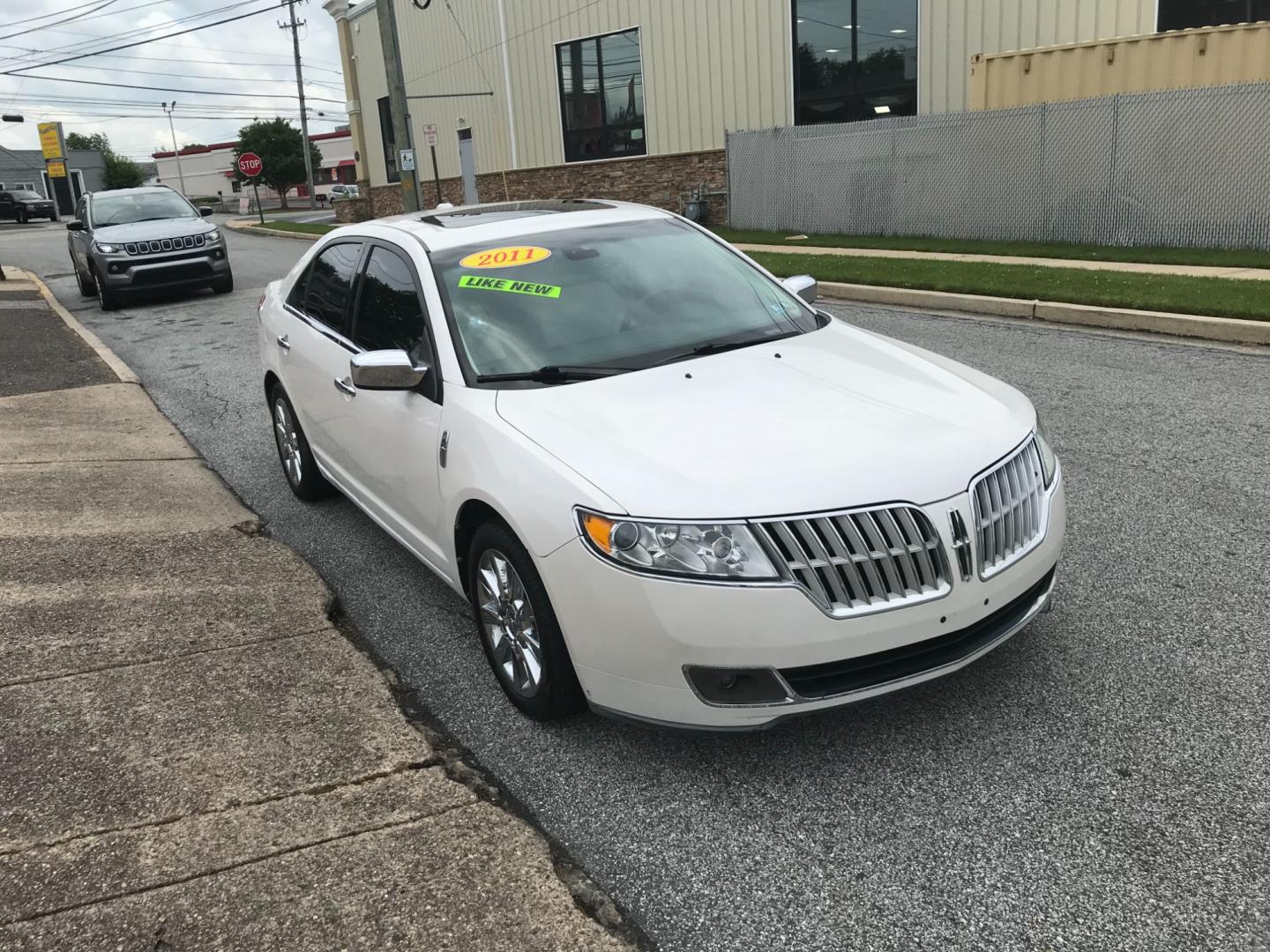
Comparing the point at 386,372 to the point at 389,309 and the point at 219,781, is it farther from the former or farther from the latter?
the point at 219,781

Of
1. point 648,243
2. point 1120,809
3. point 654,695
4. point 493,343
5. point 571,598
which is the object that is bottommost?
point 1120,809

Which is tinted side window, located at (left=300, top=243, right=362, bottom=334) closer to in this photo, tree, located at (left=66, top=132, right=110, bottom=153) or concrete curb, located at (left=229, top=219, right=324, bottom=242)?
concrete curb, located at (left=229, top=219, right=324, bottom=242)

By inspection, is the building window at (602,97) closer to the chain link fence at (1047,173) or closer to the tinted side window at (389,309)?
the chain link fence at (1047,173)

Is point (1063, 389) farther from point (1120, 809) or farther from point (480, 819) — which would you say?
point (480, 819)

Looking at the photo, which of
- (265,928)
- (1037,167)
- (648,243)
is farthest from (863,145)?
(265,928)

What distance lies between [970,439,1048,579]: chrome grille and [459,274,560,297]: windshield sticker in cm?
189

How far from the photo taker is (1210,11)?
1627 centimetres

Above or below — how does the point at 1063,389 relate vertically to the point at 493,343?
below

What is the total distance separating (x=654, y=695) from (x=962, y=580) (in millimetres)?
960

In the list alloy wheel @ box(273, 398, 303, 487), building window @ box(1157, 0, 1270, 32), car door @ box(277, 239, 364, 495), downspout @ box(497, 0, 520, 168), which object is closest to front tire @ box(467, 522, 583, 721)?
car door @ box(277, 239, 364, 495)

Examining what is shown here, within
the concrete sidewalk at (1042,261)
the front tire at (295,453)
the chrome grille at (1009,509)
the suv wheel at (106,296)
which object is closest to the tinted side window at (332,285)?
the front tire at (295,453)

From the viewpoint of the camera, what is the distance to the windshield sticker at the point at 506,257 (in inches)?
172

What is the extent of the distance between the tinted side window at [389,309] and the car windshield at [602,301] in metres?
0.18

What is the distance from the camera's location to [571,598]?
3.12 meters
